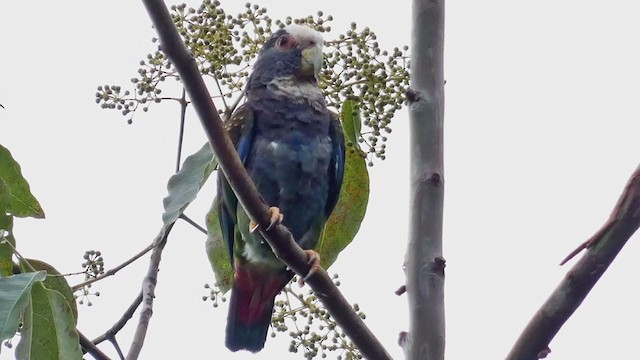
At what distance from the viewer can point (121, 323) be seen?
80.6 inches

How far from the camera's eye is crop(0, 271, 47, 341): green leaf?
1.45 meters

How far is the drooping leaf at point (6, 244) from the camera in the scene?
5.71 ft

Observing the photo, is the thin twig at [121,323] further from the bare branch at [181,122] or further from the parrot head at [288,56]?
the parrot head at [288,56]

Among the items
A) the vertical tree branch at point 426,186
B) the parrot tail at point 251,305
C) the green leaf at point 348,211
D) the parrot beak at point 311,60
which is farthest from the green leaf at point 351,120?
the parrot tail at point 251,305

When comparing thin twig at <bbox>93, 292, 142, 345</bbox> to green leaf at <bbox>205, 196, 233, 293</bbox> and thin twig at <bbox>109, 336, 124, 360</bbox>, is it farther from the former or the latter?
green leaf at <bbox>205, 196, 233, 293</bbox>

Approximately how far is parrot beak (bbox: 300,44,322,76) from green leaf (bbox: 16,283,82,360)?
4.04 feet

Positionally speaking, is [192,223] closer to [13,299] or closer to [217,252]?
[217,252]

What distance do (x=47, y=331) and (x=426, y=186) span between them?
779 mm

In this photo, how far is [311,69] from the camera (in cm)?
278

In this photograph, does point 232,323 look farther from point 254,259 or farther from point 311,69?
point 311,69

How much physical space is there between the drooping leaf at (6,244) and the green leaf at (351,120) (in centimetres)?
84
